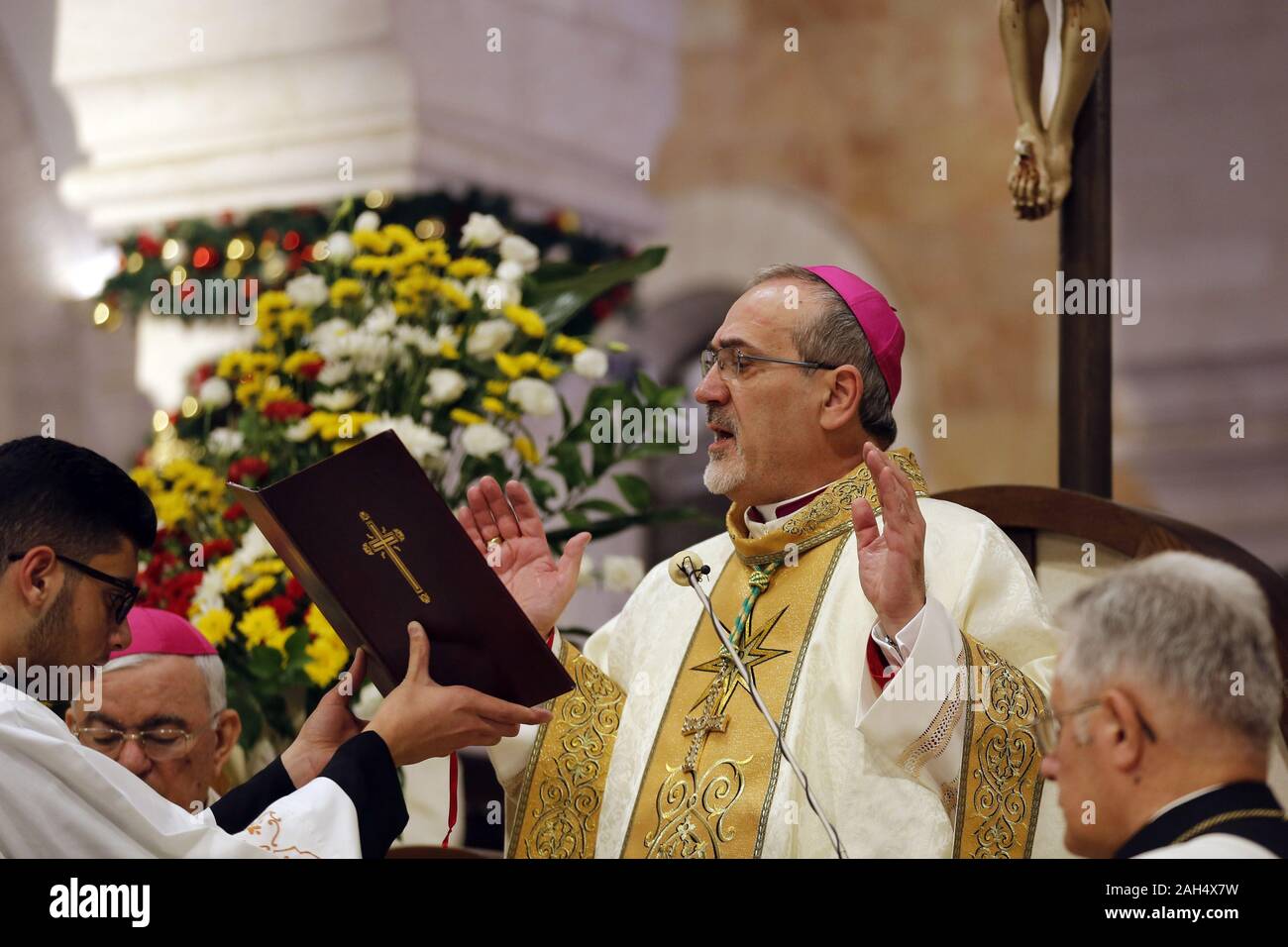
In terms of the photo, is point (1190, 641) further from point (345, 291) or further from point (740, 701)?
point (345, 291)

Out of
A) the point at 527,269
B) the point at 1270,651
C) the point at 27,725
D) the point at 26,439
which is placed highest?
the point at 527,269

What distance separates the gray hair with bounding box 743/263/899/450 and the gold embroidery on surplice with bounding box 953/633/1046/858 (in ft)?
2.48

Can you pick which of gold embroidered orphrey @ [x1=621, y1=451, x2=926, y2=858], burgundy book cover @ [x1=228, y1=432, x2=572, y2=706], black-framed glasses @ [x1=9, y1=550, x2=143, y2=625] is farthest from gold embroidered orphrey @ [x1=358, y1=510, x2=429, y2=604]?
gold embroidered orphrey @ [x1=621, y1=451, x2=926, y2=858]

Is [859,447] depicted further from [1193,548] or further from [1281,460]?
[1281,460]

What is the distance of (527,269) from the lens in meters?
4.48

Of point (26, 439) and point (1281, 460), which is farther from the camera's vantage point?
point (1281, 460)

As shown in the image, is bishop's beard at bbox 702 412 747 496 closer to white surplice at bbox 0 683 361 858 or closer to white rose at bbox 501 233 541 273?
white rose at bbox 501 233 541 273

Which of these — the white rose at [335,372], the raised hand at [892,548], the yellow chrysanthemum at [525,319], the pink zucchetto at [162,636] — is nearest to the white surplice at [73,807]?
the raised hand at [892,548]

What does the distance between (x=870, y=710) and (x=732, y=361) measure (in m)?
0.98

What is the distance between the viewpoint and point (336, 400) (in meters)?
4.08

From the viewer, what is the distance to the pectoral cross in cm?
340

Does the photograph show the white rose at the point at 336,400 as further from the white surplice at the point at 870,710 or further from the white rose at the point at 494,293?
the white surplice at the point at 870,710
